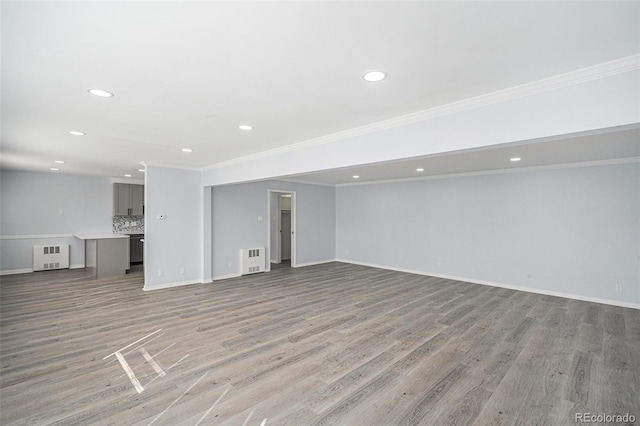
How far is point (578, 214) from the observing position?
5.23 m

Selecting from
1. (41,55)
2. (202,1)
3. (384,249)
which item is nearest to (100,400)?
(41,55)

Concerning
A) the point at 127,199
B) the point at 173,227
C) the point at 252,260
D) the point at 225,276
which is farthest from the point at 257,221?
the point at 127,199

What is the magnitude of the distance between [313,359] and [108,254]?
6.38 metres

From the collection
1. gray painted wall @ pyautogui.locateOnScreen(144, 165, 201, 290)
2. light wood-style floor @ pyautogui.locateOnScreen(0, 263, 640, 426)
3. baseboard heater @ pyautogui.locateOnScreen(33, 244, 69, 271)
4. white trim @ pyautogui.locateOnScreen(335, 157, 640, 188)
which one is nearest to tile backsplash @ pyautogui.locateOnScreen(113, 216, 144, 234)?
baseboard heater @ pyautogui.locateOnScreen(33, 244, 69, 271)

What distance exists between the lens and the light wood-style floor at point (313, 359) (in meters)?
2.23

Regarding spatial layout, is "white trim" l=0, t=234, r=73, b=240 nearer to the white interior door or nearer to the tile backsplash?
the tile backsplash

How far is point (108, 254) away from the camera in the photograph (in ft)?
23.0

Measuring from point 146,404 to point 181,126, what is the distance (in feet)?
8.71

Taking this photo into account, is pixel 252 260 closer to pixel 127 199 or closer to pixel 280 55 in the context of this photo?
pixel 127 199

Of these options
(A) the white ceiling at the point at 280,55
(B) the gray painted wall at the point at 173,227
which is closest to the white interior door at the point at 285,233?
(B) the gray painted wall at the point at 173,227

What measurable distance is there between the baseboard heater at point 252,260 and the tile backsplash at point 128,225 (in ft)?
13.1

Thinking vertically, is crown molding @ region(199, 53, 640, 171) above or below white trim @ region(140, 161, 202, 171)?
below

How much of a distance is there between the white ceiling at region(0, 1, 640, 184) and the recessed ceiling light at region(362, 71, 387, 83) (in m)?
0.05

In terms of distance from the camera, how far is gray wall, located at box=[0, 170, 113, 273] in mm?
7105
